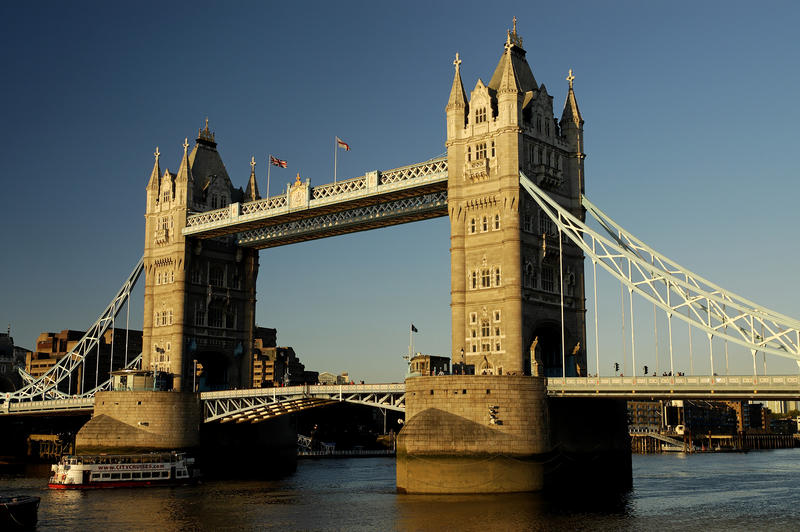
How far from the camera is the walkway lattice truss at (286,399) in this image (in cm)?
8725

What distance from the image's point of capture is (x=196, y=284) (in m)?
114

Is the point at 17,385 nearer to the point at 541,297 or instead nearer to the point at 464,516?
the point at 541,297

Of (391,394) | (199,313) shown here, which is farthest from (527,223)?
(199,313)

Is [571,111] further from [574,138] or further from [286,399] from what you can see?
[286,399]

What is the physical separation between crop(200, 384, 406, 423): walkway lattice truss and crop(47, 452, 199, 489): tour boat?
10.1m

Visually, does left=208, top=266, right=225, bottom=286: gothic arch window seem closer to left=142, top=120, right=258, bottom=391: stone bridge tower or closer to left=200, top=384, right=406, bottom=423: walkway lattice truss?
left=142, top=120, right=258, bottom=391: stone bridge tower

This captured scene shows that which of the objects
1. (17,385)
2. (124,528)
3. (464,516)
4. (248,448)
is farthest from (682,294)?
(17,385)

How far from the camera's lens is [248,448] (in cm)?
11562

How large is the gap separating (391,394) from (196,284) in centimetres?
3670

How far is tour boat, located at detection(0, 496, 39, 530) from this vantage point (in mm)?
63812

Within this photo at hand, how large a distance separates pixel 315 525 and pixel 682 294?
32437 millimetres

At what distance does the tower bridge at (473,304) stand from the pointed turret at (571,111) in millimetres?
190

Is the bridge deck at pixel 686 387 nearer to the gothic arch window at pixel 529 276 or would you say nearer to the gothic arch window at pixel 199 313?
the gothic arch window at pixel 529 276

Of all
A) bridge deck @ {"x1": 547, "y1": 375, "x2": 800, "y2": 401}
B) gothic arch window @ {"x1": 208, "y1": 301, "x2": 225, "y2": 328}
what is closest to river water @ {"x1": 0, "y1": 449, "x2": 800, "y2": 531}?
bridge deck @ {"x1": 547, "y1": 375, "x2": 800, "y2": 401}
